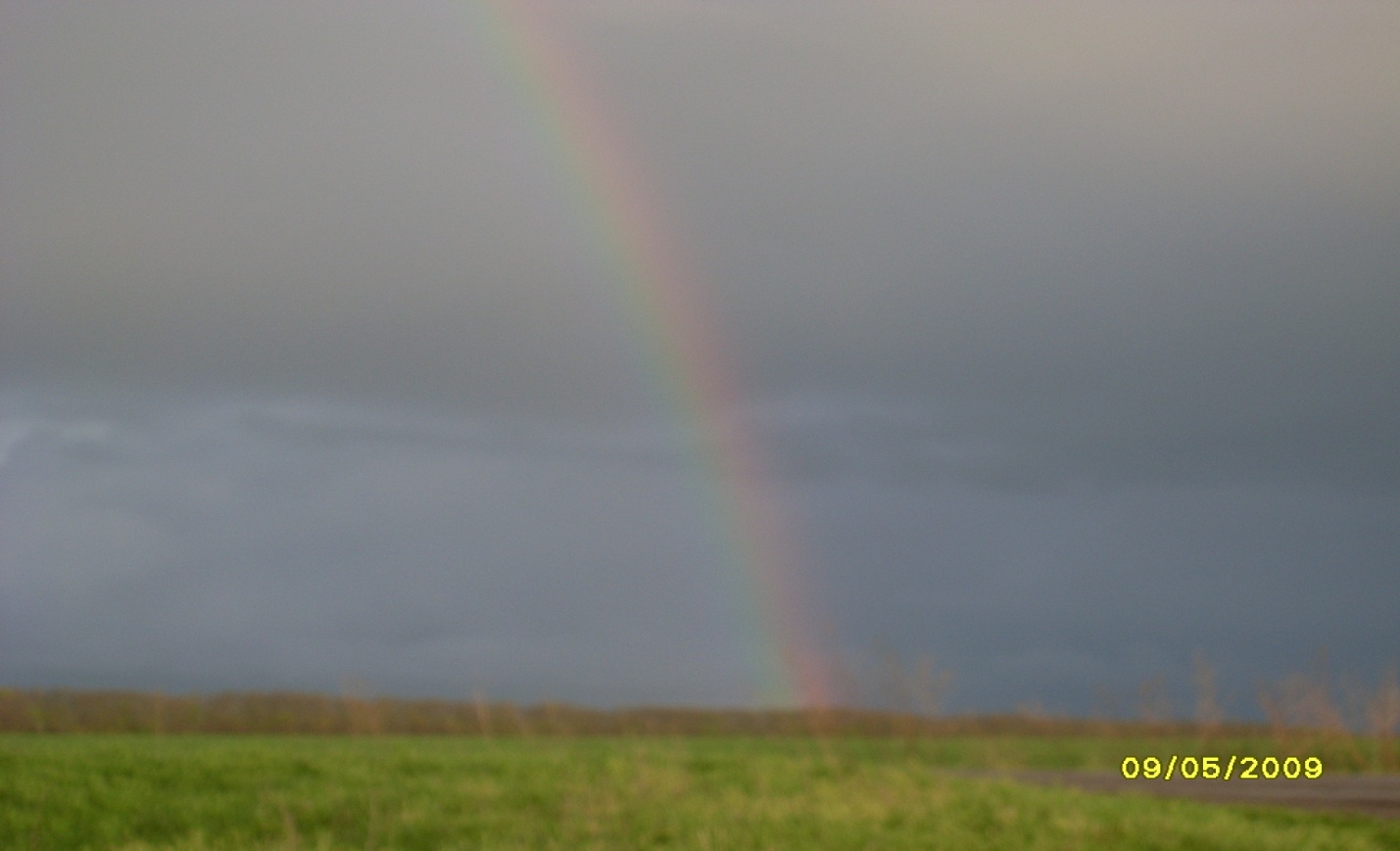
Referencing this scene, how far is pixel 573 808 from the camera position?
24281 millimetres

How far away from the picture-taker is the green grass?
70.0ft
